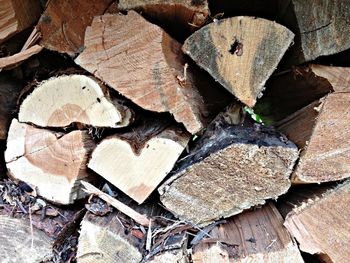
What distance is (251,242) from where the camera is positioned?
1.42 meters

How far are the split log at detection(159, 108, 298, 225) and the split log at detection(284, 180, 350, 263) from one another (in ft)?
0.28

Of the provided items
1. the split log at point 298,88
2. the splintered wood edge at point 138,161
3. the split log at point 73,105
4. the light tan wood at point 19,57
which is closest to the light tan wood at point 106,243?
the splintered wood edge at point 138,161

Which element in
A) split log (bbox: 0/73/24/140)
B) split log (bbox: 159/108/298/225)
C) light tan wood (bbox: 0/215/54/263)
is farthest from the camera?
split log (bbox: 0/73/24/140)

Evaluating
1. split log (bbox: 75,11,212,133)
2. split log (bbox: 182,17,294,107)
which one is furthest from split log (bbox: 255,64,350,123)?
split log (bbox: 75,11,212,133)

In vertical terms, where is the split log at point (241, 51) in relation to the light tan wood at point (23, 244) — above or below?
above

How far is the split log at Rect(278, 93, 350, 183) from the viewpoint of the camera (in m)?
1.34

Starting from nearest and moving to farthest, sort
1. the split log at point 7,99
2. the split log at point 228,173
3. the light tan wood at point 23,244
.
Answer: the split log at point 228,173 → the light tan wood at point 23,244 → the split log at point 7,99

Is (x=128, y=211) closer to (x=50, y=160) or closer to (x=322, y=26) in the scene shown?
(x=50, y=160)

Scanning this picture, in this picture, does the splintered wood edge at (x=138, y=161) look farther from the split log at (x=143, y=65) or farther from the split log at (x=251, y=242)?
the split log at (x=251, y=242)

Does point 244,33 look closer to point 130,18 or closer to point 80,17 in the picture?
point 130,18

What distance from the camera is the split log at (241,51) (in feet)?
4.31

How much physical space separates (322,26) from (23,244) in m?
1.11

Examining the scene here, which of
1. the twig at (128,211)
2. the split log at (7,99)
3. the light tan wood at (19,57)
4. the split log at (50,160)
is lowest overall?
the twig at (128,211)

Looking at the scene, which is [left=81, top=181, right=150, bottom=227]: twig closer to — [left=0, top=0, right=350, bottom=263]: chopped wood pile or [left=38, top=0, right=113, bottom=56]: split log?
[left=0, top=0, right=350, bottom=263]: chopped wood pile
